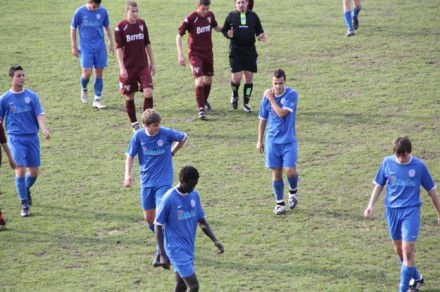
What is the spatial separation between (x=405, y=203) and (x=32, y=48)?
14721 mm

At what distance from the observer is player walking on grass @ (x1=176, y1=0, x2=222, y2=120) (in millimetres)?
17781

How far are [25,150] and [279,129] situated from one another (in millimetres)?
4037

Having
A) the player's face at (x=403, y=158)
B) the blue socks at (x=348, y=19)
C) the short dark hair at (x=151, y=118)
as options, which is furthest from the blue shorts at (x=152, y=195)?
the blue socks at (x=348, y=19)

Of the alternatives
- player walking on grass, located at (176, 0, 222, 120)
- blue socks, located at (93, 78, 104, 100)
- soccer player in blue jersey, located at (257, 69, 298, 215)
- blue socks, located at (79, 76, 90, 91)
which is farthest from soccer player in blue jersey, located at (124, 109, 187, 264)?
blue socks, located at (79, 76, 90, 91)

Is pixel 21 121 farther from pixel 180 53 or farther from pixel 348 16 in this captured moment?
pixel 348 16

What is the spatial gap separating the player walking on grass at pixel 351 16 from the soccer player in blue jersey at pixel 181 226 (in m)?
Answer: 13.3

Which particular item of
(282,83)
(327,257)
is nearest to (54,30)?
(282,83)

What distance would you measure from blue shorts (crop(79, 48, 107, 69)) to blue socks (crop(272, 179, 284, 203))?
252 inches

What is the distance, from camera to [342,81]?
20.2 metres

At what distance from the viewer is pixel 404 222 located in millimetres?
11164

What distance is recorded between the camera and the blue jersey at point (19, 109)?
46.0 feet

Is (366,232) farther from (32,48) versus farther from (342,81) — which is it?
(32,48)

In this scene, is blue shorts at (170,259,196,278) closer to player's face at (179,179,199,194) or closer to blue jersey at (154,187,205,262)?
blue jersey at (154,187,205,262)

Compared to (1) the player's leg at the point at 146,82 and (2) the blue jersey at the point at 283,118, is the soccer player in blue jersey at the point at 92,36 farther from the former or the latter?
(2) the blue jersey at the point at 283,118
